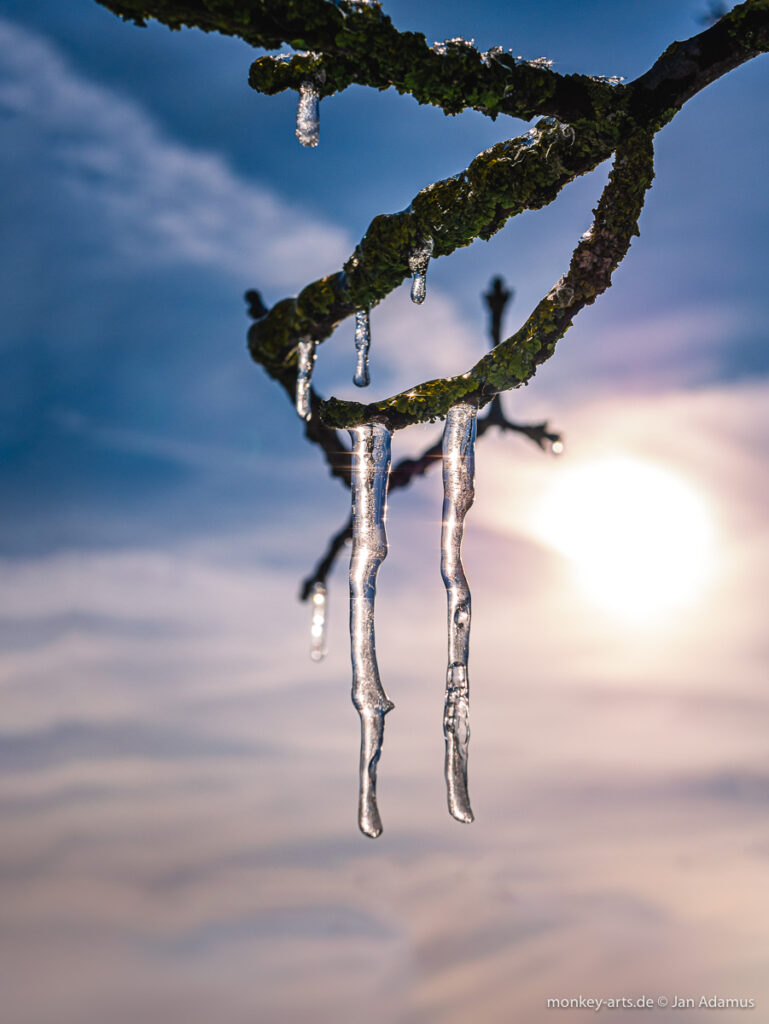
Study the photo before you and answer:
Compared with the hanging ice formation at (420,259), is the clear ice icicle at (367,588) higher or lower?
lower

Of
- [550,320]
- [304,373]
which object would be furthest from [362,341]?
[550,320]

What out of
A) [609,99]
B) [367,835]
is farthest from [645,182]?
[367,835]

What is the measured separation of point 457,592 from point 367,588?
1.89 feet

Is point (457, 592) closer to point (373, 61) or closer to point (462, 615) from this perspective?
point (462, 615)

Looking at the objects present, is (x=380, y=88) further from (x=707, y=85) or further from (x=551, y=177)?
(x=707, y=85)

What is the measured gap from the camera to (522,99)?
3598 millimetres

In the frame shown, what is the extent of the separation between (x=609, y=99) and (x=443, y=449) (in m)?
1.98

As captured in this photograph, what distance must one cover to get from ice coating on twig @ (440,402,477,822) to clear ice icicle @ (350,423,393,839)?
388 millimetres

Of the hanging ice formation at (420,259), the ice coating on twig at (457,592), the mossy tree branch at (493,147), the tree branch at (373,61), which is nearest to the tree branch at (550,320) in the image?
the mossy tree branch at (493,147)

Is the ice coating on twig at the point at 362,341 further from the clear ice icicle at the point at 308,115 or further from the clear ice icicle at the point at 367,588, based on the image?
the clear ice icicle at the point at 308,115

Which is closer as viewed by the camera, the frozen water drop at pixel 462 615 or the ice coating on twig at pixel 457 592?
the ice coating on twig at pixel 457 592

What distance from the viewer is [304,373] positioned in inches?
160

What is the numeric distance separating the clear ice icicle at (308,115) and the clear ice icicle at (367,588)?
147cm

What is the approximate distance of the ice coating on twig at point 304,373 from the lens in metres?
3.94
